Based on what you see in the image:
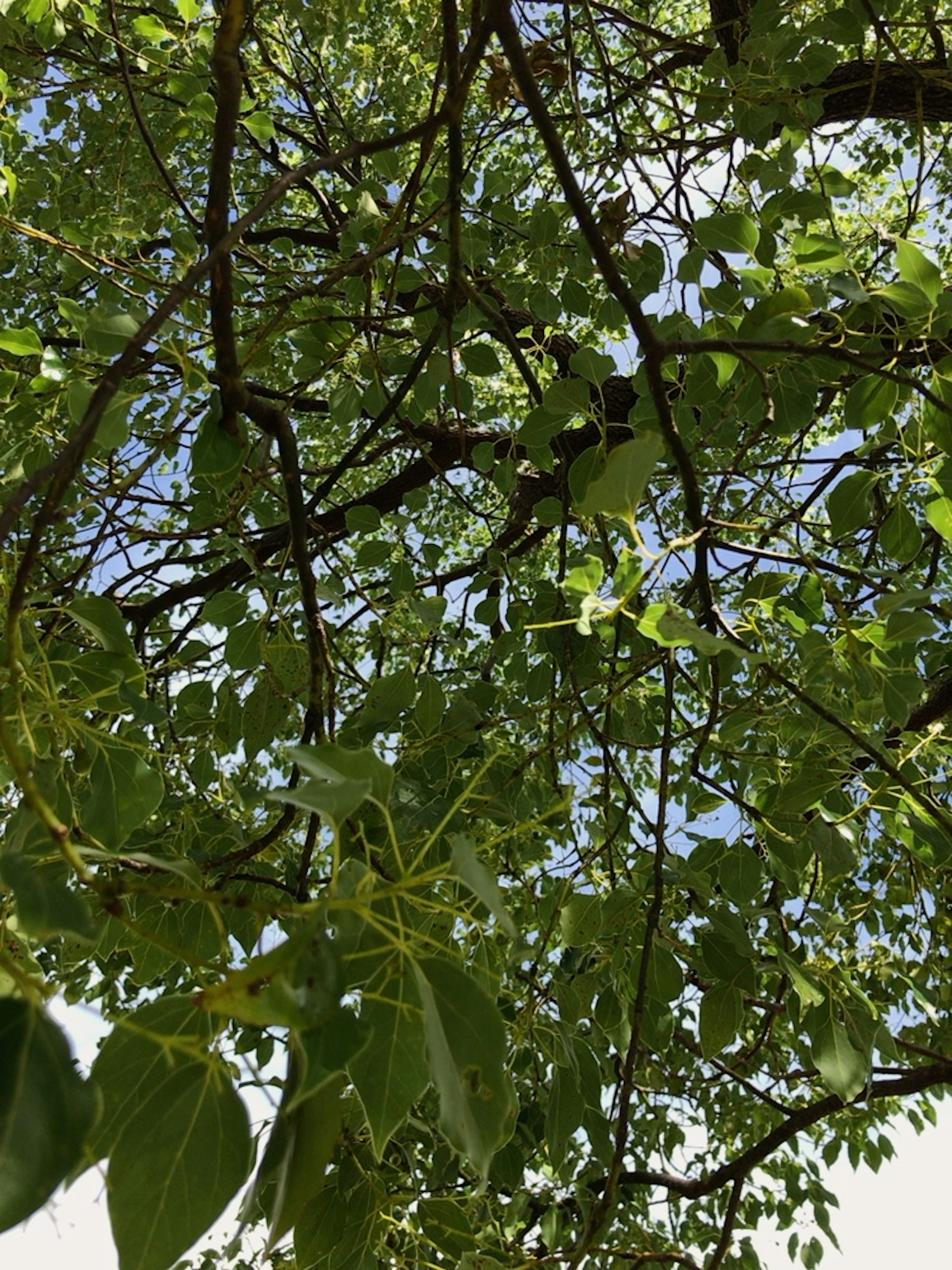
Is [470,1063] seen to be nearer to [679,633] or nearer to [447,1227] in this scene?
[679,633]

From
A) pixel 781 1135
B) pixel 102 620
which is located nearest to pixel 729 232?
pixel 102 620

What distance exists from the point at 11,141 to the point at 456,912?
5.28 feet

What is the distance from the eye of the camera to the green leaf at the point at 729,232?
109 cm

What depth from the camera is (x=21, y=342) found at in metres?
1.24

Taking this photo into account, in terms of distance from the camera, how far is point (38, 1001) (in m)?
0.45

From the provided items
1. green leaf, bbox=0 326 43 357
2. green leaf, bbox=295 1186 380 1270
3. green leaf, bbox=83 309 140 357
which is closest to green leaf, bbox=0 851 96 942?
green leaf, bbox=83 309 140 357

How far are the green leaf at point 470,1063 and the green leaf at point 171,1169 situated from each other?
0.11 metres

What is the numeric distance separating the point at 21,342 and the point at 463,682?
878 mm

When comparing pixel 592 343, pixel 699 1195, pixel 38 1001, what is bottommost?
pixel 38 1001

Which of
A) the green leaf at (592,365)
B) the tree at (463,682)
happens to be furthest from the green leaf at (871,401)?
the green leaf at (592,365)

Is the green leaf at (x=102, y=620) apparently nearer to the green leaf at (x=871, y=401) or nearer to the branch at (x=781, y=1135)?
the green leaf at (x=871, y=401)

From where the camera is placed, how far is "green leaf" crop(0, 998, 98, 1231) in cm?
42

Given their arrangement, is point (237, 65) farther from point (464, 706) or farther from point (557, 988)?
point (557, 988)

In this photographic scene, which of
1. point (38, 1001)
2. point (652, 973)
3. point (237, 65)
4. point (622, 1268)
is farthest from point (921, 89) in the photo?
point (622, 1268)
